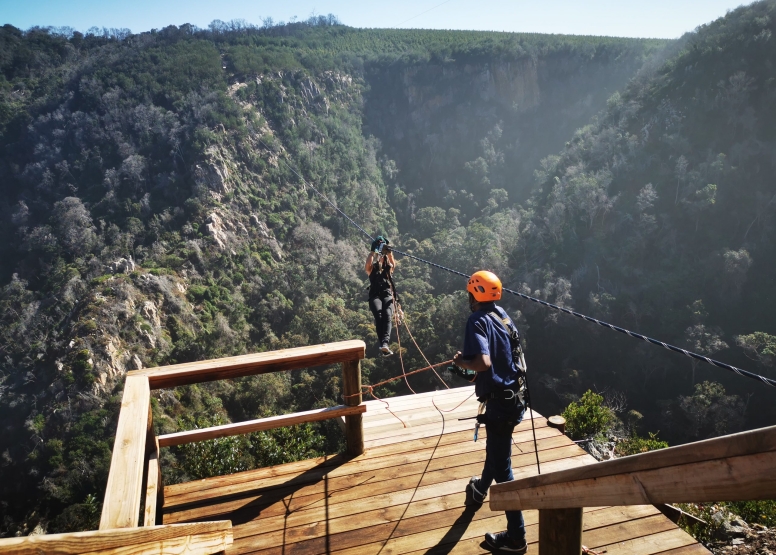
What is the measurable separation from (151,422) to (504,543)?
209 centimetres

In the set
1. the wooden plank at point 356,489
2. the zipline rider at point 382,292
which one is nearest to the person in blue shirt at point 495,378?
the wooden plank at point 356,489

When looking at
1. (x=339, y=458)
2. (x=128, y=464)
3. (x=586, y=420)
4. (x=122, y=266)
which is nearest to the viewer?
(x=128, y=464)

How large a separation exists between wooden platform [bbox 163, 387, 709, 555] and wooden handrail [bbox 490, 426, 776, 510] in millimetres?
1646

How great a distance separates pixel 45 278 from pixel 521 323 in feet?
114

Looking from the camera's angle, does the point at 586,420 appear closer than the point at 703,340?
Yes

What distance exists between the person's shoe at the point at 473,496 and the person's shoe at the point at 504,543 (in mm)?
339

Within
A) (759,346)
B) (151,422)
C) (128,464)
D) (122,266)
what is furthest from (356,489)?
(122,266)

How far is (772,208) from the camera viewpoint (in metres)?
35.6

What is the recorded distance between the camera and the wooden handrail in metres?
0.84

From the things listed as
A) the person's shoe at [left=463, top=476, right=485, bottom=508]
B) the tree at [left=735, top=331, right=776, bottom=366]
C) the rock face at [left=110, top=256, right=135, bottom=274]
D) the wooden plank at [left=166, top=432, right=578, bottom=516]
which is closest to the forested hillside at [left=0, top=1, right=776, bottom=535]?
the tree at [left=735, top=331, right=776, bottom=366]

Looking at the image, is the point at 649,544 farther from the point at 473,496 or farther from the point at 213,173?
the point at 213,173

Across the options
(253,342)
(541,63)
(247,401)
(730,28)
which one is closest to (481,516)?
(247,401)

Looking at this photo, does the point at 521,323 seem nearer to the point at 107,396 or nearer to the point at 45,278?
the point at 107,396

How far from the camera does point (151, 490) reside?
2668mm
